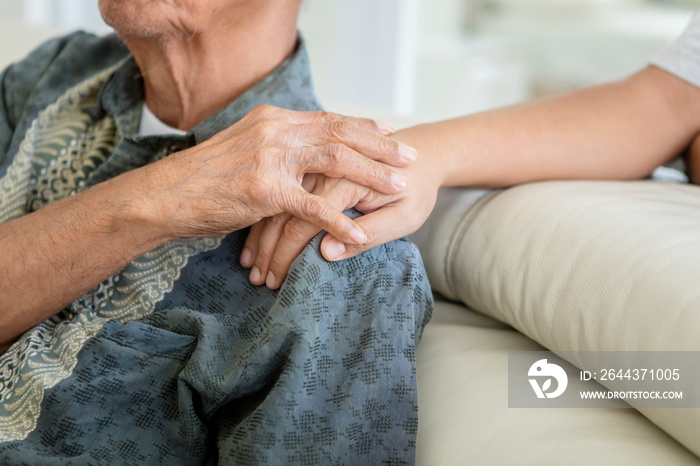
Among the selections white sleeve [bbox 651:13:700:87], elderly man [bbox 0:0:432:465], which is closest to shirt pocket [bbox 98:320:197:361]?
elderly man [bbox 0:0:432:465]

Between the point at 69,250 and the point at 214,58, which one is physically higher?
the point at 214,58

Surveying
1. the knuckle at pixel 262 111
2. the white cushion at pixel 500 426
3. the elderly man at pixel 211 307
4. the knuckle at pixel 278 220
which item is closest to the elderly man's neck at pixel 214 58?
the elderly man at pixel 211 307

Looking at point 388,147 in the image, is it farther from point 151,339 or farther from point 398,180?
point 151,339

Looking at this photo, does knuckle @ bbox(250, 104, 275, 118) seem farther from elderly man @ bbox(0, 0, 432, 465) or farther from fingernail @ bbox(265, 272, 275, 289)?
fingernail @ bbox(265, 272, 275, 289)

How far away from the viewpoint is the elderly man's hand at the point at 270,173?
2.50 ft

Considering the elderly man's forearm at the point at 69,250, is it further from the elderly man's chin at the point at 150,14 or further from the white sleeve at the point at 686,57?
the white sleeve at the point at 686,57

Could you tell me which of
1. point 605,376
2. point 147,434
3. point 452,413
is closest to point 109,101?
point 147,434

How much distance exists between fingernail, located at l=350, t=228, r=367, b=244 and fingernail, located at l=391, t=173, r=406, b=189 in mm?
79

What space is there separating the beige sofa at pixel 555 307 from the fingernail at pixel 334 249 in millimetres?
203

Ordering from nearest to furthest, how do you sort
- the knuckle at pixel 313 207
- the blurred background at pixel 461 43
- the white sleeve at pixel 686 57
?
1. the knuckle at pixel 313 207
2. the white sleeve at pixel 686 57
3. the blurred background at pixel 461 43

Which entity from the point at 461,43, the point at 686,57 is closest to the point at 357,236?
the point at 686,57

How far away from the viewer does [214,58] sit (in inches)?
40.3

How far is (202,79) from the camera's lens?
1.04m

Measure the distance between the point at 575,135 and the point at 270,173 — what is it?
0.47 metres
